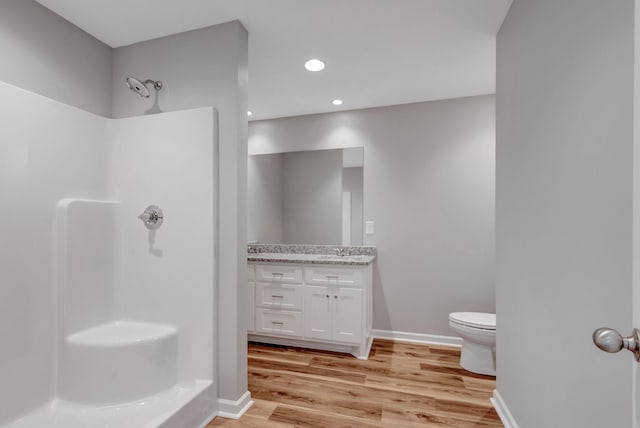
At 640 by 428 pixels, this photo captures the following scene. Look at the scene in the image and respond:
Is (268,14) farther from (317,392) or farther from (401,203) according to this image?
(317,392)

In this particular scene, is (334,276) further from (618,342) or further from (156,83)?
(618,342)

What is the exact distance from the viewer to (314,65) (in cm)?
241

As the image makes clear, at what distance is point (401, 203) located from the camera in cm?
315

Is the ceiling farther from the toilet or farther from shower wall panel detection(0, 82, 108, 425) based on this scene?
the toilet

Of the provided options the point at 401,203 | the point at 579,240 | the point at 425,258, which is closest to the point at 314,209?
the point at 401,203

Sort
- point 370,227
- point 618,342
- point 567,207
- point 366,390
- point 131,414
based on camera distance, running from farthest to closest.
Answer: point 370,227 → point 366,390 → point 131,414 → point 567,207 → point 618,342

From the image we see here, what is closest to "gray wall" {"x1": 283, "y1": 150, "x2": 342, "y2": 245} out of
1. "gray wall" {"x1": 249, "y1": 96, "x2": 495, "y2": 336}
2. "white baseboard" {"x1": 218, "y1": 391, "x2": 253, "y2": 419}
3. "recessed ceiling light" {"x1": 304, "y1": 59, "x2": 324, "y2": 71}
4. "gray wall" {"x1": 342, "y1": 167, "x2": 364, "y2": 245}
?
"gray wall" {"x1": 342, "y1": 167, "x2": 364, "y2": 245}

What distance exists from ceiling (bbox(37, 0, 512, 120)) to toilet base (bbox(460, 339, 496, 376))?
2215mm

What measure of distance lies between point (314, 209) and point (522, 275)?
7.02 ft

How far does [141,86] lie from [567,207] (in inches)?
91.0

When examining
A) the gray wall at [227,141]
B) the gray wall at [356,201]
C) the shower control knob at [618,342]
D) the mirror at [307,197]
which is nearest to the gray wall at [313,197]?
the mirror at [307,197]

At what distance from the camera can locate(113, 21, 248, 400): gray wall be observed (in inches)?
74.2

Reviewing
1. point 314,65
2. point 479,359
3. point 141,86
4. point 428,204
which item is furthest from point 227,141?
point 479,359

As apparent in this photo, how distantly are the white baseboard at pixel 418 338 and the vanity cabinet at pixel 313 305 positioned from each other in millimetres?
290
